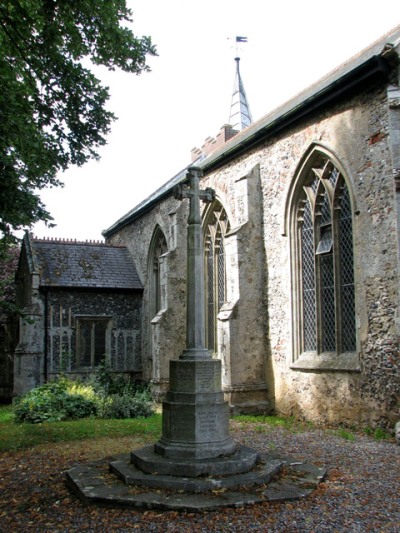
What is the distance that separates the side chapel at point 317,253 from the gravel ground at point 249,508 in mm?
2351

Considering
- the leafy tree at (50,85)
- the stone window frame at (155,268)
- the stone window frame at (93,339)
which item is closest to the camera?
the leafy tree at (50,85)

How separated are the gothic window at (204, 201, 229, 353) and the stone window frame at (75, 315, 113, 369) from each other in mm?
4596

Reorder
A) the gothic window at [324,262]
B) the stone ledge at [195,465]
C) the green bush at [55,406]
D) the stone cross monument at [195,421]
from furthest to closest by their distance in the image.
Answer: the green bush at [55,406] → the gothic window at [324,262] → the stone cross monument at [195,421] → the stone ledge at [195,465]

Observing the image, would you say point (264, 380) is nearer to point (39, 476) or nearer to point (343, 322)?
point (343, 322)

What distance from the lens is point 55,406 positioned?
12797 mm

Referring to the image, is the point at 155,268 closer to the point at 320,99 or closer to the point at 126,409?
the point at 126,409

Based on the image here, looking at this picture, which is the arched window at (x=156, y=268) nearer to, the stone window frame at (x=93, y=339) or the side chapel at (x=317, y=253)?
the stone window frame at (x=93, y=339)

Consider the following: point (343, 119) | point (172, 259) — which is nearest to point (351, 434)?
point (343, 119)

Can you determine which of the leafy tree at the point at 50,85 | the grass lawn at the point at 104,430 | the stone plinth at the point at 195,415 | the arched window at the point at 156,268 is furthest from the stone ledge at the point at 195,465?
the arched window at the point at 156,268

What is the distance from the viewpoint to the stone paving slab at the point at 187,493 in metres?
5.27

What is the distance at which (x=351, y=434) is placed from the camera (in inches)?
368

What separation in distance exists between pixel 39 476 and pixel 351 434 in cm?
541

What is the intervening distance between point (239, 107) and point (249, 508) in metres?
30.2

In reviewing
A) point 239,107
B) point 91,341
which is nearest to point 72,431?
point 91,341
